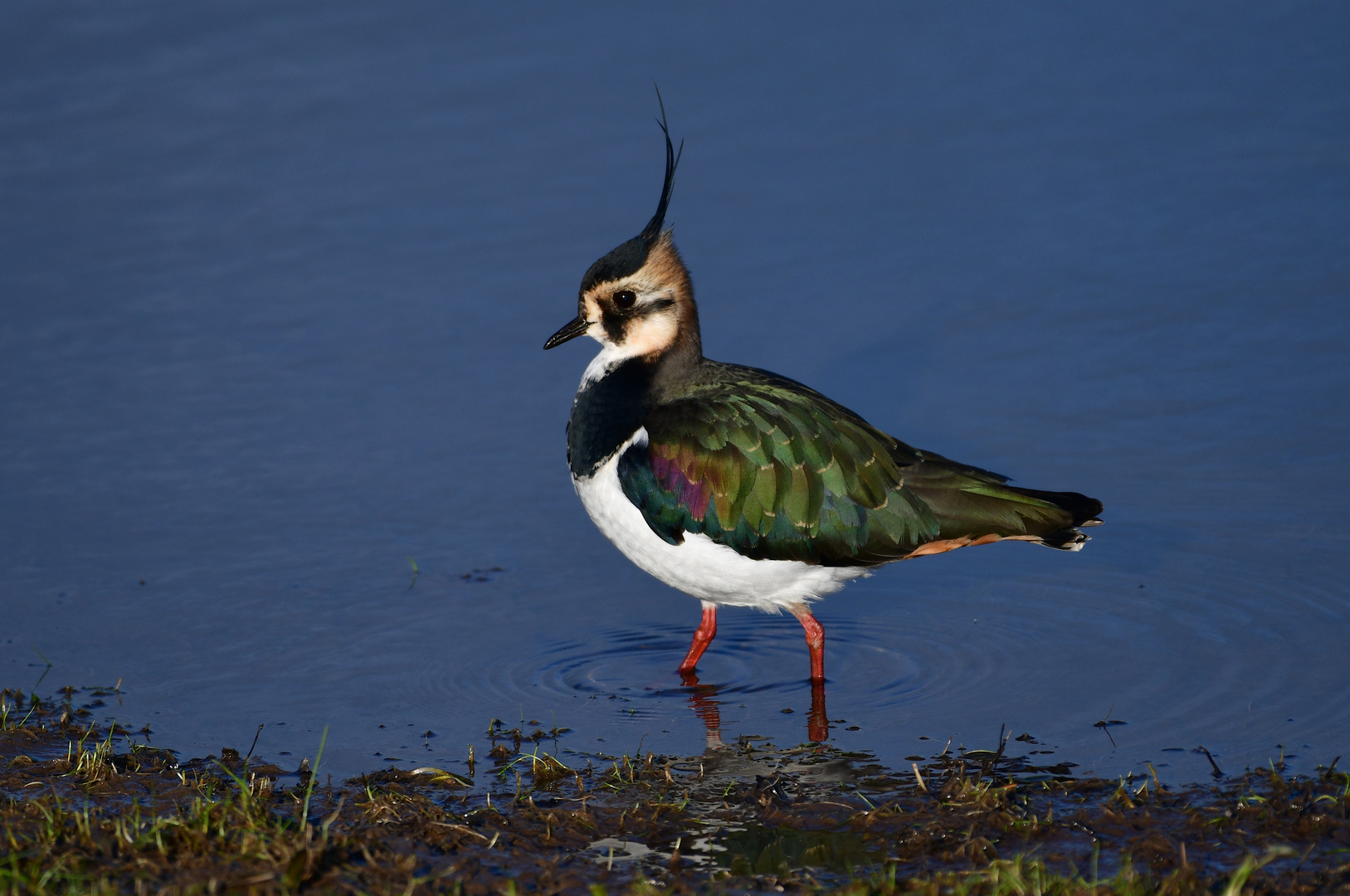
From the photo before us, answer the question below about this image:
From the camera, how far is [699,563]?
7.10 metres

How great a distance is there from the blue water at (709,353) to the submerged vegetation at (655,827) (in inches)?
16.3

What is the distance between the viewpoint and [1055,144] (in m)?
13.0

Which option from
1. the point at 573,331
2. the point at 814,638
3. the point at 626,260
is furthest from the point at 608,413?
the point at 814,638

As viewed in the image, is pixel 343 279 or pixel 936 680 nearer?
pixel 936 680

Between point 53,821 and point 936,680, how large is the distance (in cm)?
402

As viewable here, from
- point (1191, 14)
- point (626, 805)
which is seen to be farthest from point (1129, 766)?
point (1191, 14)

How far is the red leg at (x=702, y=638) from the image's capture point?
298 inches

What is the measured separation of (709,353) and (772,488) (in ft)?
13.1

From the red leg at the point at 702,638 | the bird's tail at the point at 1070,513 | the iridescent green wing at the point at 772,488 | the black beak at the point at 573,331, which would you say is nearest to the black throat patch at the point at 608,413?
the iridescent green wing at the point at 772,488

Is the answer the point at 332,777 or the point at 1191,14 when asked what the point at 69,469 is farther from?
the point at 1191,14

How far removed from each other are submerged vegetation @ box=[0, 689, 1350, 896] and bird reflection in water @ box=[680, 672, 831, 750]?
0.17 m

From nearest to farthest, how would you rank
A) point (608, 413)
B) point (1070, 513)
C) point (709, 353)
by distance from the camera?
point (1070, 513)
point (608, 413)
point (709, 353)

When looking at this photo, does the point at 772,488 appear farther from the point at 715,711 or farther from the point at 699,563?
the point at 715,711

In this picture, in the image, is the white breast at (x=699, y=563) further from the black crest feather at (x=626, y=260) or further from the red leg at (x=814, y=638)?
the black crest feather at (x=626, y=260)
